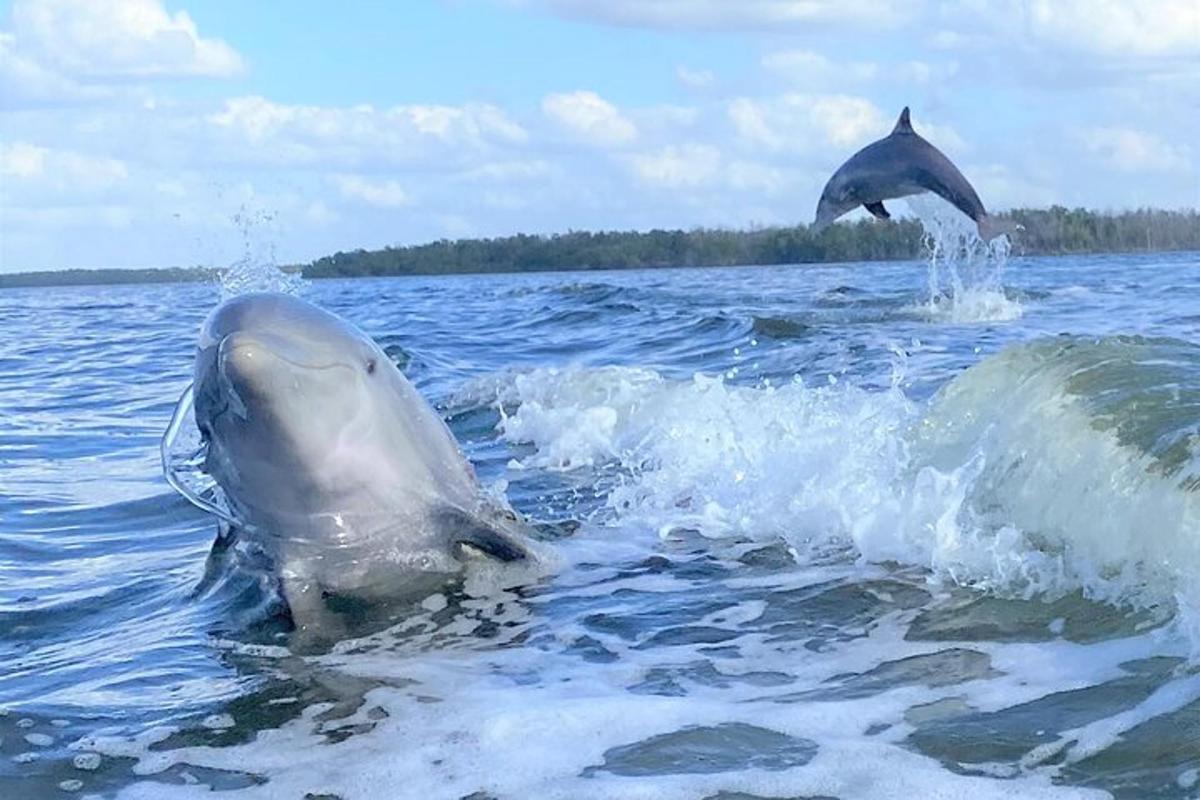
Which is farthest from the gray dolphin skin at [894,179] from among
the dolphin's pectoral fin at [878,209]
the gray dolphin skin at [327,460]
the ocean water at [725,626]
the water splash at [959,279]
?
the gray dolphin skin at [327,460]

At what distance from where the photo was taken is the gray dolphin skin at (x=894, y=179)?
12.3 metres

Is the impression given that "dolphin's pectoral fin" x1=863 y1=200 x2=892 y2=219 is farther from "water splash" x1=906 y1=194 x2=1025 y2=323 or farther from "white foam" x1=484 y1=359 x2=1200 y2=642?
"water splash" x1=906 y1=194 x2=1025 y2=323

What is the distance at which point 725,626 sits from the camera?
17.7 ft

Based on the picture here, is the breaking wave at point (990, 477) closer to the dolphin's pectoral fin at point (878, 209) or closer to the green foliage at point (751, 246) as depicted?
the dolphin's pectoral fin at point (878, 209)

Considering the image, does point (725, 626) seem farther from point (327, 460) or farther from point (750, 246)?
point (750, 246)

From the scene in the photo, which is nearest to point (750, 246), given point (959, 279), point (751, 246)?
point (751, 246)

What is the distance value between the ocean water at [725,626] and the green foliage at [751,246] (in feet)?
73.5

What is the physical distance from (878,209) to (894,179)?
27cm

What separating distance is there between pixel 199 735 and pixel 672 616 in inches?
71.1

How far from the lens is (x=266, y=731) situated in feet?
14.9

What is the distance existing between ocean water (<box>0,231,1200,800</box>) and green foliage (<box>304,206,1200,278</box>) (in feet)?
73.5

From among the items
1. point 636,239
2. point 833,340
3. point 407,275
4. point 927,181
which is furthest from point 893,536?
point 407,275

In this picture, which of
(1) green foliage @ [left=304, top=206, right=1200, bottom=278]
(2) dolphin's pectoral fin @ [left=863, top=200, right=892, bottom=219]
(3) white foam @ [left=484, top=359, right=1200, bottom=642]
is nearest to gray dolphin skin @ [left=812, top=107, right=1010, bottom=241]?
(2) dolphin's pectoral fin @ [left=863, top=200, right=892, bottom=219]

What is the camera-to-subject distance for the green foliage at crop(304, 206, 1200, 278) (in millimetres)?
49750
